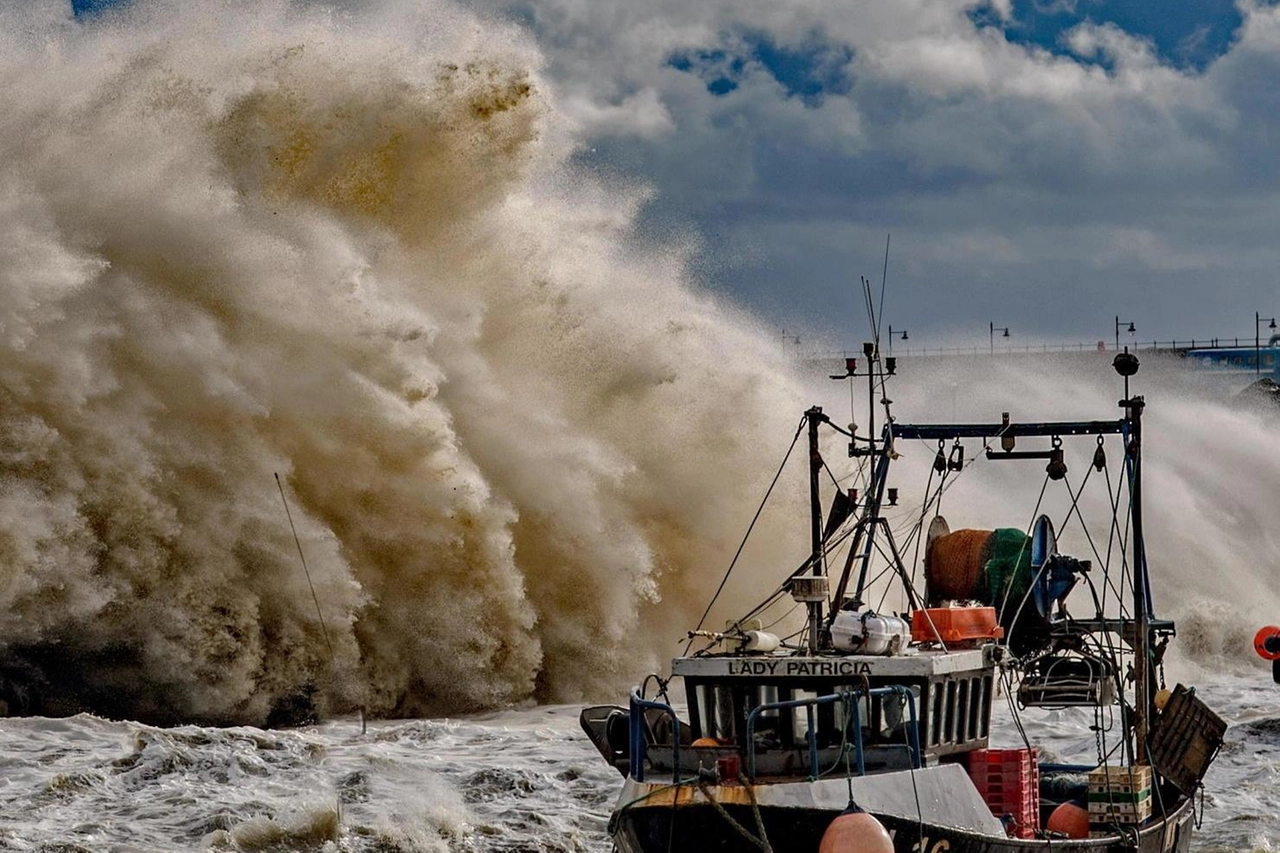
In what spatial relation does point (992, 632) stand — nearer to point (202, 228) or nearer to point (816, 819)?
point (816, 819)

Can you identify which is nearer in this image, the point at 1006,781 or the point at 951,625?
the point at 951,625

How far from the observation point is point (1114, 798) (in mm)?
21891

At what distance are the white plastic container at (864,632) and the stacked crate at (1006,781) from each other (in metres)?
2.30

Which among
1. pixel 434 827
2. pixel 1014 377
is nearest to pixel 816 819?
pixel 434 827

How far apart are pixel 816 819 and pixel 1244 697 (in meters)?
25.2

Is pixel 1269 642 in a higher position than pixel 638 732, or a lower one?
lower

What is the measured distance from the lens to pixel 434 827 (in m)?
24.6

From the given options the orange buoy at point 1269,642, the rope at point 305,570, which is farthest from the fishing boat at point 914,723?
the rope at point 305,570

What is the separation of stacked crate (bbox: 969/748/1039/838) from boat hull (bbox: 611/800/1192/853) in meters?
1.61

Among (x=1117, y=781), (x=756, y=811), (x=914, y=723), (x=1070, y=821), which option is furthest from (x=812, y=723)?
(x=1070, y=821)

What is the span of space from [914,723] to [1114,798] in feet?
14.6

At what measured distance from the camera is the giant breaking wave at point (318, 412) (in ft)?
104

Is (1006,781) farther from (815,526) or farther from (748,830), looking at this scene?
(748,830)

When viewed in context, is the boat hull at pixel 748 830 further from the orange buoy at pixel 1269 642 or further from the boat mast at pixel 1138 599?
the orange buoy at pixel 1269 642
